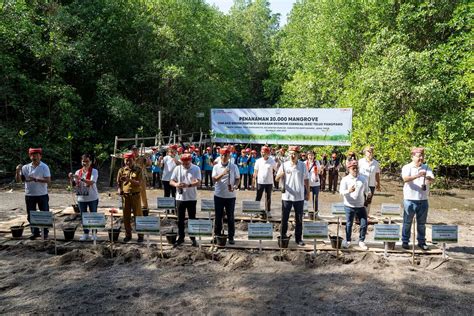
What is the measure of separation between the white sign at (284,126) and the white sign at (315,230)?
11.0m

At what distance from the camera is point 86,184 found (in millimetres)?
8289

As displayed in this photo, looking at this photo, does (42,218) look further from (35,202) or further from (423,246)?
(423,246)

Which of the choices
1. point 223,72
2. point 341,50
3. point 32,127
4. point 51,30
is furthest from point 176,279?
point 223,72

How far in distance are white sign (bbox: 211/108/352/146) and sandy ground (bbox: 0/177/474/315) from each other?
32.3 ft

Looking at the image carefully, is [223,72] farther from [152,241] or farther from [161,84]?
[152,241]

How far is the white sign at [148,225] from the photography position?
7852mm

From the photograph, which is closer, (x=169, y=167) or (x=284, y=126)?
(x=169, y=167)

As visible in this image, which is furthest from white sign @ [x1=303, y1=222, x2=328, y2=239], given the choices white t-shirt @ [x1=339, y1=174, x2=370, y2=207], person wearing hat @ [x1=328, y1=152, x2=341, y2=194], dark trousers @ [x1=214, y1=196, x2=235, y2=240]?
person wearing hat @ [x1=328, y1=152, x2=341, y2=194]

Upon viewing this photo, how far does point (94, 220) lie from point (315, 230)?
4319 mm

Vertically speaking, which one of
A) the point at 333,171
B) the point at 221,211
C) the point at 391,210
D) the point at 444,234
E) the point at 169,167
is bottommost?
the point at 444,234

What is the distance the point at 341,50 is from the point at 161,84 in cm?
1111

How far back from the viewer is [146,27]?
78.3 feet

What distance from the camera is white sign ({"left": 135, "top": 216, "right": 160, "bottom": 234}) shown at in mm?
7852

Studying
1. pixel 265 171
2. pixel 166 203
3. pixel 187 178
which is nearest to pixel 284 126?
pixel 265 171
